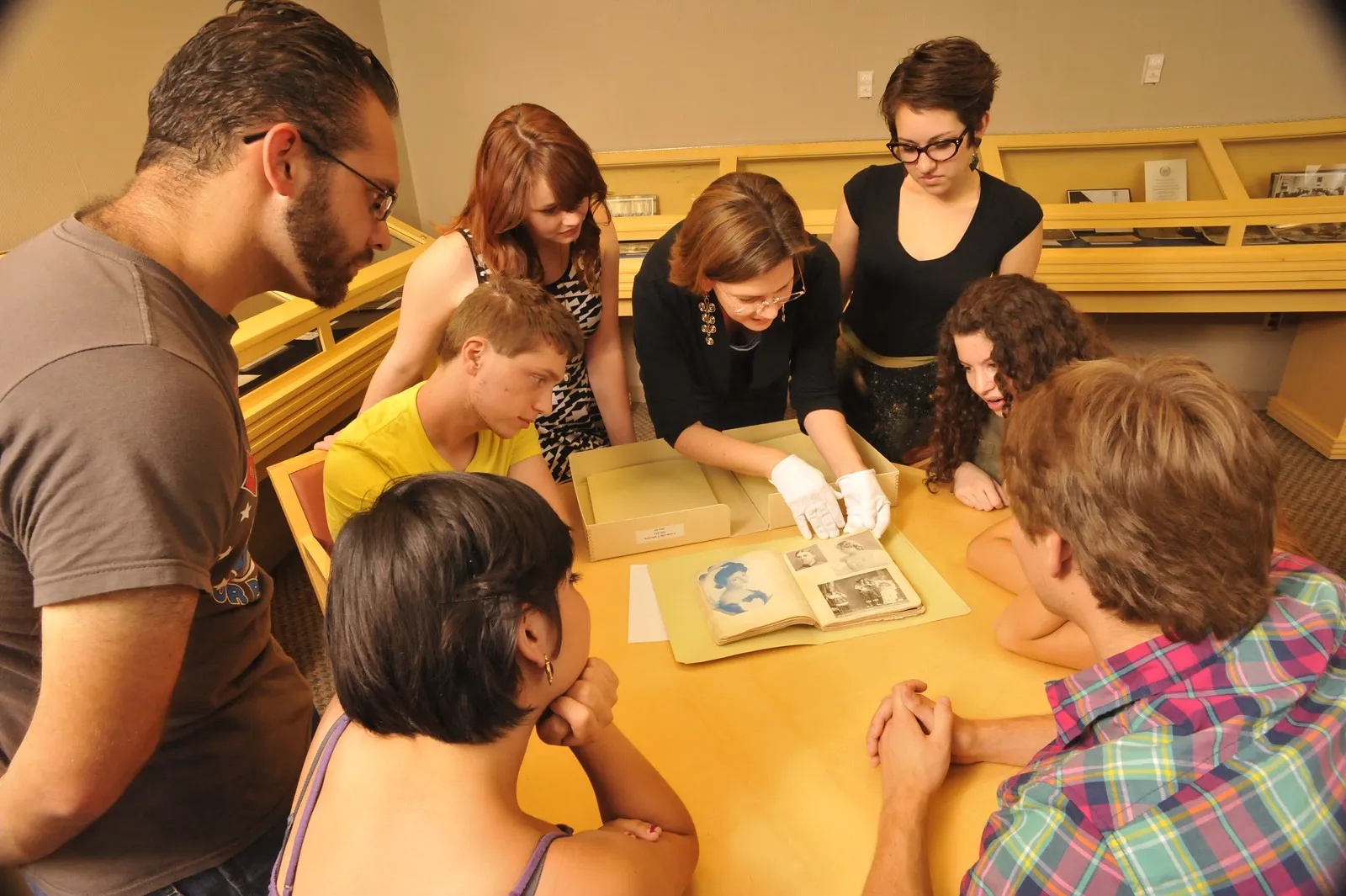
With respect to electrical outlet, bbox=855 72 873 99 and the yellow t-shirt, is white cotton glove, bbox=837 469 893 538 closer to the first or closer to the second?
the yellow t-shirt

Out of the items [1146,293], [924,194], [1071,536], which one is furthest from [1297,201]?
[1071,536]

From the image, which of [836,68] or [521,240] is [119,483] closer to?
[521,240]

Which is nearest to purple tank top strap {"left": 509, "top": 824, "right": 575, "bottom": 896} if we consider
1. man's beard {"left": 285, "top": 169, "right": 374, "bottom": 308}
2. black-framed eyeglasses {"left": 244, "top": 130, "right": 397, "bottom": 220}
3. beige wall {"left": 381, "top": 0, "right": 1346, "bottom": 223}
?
man's beard {"left": 285, "top": 169, "right": 374, "bottom": 308}

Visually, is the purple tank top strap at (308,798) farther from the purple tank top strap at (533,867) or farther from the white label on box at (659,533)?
the white label on box at (659,533)

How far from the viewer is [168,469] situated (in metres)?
0.61

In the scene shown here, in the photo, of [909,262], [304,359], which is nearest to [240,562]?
[304,359]

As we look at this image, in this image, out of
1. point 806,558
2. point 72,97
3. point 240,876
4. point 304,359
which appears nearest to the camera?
point 240,876

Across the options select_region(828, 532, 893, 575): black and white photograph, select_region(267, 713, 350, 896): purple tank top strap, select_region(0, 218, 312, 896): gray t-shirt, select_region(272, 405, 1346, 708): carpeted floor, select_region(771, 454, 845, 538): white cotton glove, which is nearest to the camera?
select_region(0, 218, 312, 896): gray t-shirt

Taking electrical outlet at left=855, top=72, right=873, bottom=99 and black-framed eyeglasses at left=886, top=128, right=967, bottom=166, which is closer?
black-framed eyeglasses at left=886, top=128, right=967, bottom=166

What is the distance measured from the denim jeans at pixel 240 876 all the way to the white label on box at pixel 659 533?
74cm

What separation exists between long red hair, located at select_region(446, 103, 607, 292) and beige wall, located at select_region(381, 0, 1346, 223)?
214 centimetres

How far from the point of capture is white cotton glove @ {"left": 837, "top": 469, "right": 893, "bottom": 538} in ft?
4.85

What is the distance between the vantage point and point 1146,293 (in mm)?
2873

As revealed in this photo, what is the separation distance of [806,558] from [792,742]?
1.39 feet
